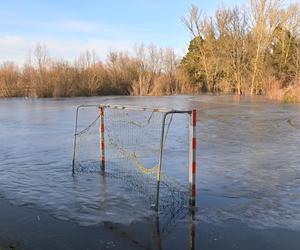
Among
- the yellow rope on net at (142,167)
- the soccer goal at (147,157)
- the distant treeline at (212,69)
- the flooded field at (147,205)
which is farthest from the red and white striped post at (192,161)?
the distant treeline at (212,69)

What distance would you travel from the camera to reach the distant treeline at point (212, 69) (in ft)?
156

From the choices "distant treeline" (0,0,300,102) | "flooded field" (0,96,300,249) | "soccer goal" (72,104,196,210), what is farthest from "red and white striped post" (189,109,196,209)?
"distant treeline" (0,0,300,102)

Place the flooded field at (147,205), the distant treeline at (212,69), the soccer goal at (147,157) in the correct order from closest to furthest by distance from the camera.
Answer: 1. the flooded field at (147,205)
2. the soccer goal at (147,157)
3. the distant treeline at (212,69)

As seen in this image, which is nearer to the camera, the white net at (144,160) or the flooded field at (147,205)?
the flooded field at (147,205)

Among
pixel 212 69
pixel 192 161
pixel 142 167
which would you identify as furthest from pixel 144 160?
pixel 212 69

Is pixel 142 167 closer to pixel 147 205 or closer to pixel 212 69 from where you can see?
pixel 147 205

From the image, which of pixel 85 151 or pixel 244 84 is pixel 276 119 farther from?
pixel 244 84

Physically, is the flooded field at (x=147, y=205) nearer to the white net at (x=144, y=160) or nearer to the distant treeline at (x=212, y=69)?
the white net at (x=144, y=160)

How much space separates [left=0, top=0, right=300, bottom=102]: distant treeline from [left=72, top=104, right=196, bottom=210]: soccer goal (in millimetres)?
27294

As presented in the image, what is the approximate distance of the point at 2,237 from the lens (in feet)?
17.9

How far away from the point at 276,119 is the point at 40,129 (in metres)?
11.2

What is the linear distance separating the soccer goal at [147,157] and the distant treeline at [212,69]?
89.5ft

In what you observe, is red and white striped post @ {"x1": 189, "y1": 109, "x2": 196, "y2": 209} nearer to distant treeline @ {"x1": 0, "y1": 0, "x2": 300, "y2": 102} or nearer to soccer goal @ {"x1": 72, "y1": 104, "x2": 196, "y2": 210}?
soccer goal @ {"x1": 72, "y1": 104, "x2": 196, "y2": 210}

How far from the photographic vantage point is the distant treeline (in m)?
47.6
